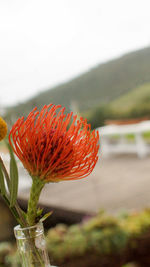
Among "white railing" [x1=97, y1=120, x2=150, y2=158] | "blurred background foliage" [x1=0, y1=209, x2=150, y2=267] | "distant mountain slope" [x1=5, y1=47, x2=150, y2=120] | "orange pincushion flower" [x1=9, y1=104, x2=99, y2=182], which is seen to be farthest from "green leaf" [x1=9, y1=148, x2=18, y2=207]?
"white railing" [x1=97, y1=120, x2=150, y2=158]

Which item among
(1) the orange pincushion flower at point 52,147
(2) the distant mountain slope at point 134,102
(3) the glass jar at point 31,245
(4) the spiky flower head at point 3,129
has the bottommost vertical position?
(3) the glass jar at point 31,245

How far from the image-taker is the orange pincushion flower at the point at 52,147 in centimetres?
25

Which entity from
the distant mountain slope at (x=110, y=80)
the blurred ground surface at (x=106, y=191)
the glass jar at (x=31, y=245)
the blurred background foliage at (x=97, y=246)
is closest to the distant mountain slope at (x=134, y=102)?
the distant mountain slope at (x=110, y=80)

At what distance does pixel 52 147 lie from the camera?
0.26m

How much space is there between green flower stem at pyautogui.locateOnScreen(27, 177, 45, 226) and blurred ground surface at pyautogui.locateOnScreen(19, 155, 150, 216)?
6.91 ft

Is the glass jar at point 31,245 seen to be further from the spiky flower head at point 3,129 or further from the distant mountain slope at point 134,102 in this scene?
the distant mountain slope at point 134,102

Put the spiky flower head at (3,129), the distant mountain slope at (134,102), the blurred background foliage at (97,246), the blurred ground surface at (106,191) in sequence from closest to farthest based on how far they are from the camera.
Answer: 1. the spiky flower head at (3,129)
2. the blurred background foliage at (97,246)
3. the blurred ground surface at (106,191)
4. the distant mountain slope at (134,102)

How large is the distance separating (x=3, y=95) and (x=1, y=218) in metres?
0.73

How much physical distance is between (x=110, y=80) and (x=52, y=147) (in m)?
2.85

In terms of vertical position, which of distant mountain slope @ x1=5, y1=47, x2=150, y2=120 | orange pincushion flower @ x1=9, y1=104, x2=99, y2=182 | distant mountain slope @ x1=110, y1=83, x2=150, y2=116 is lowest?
orange pincushion flower @ x1=9, y1=104, x2=99, y2=182

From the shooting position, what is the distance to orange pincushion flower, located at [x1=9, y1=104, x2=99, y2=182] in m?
0.25

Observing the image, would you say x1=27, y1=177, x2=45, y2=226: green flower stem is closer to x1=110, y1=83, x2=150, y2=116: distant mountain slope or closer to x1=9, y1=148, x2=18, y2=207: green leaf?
x1=9, y1=148, x2=18, y2=207: green leaf

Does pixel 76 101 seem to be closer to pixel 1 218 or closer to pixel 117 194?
pixel 117 194

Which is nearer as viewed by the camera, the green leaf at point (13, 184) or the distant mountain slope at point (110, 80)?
the green leaf at point (13, 184)
